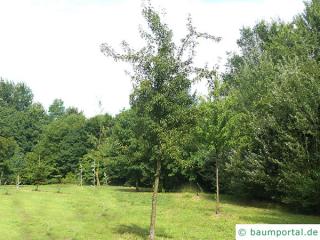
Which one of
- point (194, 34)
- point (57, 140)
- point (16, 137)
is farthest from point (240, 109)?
point (16, 137)

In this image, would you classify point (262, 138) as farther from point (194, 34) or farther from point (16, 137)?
point (16, 137)

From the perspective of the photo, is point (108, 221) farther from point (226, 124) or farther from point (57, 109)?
point (57, 109)

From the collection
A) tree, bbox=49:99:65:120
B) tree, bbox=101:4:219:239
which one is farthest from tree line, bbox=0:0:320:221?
tree, bbox=49:99:65:120

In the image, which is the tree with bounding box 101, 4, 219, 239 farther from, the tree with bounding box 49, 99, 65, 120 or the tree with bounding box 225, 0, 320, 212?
the tree with bounding box 49, 99, 65, 120

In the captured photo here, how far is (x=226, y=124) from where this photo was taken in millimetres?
27359

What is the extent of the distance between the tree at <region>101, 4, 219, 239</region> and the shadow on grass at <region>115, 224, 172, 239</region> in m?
1.81

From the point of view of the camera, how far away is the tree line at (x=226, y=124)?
698 inches

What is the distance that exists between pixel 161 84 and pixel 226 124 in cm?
1056

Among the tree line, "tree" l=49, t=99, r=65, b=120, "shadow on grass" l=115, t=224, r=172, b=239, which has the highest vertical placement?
"tree" l=49, t=99, r=65, b=120

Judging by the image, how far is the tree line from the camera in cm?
1773

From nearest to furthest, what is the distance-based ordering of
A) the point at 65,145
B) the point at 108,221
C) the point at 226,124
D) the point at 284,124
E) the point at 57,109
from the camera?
the point at 108,221 < the point at 226,124 < the point at 284,124 < the point at 65,145 < the point at 57,109

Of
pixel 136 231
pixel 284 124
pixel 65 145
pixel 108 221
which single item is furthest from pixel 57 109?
pixel 136 231

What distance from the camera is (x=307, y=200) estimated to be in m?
28.2

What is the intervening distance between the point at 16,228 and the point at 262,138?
1971cm
